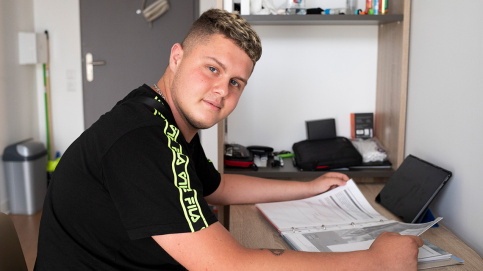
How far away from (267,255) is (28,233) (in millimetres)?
2841

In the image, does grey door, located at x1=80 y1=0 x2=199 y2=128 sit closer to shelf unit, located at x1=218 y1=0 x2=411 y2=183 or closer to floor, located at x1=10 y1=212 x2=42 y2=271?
floor, located at x1=10 y1=212 x2=42 y2=271

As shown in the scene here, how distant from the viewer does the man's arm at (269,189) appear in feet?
5.57

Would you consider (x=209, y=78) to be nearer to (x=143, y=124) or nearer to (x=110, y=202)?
(x=143, y=124)

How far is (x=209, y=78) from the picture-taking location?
1.20 meters

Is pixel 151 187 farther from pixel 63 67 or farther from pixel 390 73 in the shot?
pixel 63 67

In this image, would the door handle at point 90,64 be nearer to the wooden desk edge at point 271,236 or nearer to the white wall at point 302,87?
the white wall at point 302,87

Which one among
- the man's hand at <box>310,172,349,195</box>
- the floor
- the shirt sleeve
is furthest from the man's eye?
the floor

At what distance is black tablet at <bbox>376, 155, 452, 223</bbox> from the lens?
1542 mm

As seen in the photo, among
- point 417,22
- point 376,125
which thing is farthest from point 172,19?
point 417,22

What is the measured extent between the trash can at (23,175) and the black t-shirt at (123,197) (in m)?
2.78

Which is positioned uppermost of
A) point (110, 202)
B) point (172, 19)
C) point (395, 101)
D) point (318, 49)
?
point (172, 19)

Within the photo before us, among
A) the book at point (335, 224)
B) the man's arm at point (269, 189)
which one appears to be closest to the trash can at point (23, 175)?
the man's arm at point (269, 189)

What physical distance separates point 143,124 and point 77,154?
0.65 feet

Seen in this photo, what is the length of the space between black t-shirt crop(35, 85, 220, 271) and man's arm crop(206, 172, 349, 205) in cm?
59
